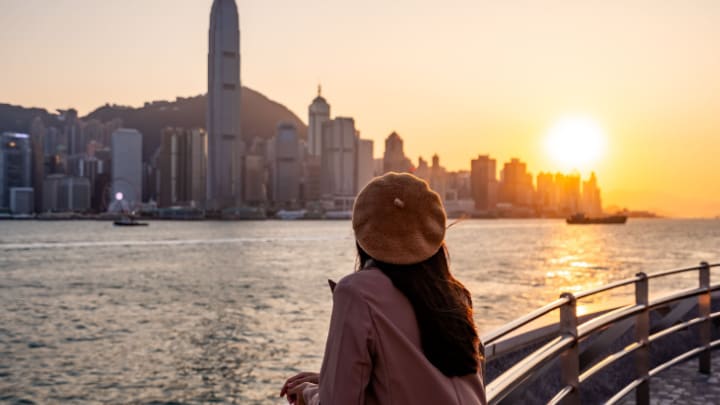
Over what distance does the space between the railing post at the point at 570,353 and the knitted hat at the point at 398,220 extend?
5.52 feet

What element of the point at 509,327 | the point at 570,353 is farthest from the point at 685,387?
the point at 509,327

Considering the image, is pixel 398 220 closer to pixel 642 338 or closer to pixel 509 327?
pixel 509 327

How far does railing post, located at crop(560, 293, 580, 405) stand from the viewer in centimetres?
338

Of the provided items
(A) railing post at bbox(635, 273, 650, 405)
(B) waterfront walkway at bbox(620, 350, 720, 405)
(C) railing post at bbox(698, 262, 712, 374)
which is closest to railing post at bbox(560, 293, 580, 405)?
(A) railing post at bbox(635, 273, 650, 405)

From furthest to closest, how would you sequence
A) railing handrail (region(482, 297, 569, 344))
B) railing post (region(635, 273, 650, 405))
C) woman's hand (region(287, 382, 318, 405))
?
railing post (region(635, 273, 650, 405))
railing handrail (region(482, 297, 569, 344))
woman's hand (region(287, 382, 318, 405))

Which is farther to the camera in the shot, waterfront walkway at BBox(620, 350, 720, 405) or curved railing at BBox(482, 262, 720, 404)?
waterfront walkway at BBox(620, 350, 720, 405)

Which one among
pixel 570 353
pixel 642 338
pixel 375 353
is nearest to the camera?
pixel 375 353

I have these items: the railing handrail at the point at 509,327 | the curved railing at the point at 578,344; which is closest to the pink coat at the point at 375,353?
the curved railing at the point at 578,344

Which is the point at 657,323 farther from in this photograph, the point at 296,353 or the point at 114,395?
the point at 296,353

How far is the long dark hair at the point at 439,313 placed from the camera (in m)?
1.81

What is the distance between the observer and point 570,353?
11.4ft

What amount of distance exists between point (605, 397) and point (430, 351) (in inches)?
186

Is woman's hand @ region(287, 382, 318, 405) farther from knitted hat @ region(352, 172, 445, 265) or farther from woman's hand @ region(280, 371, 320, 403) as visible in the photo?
knitted hat @ region(352, 172, 445, 265)

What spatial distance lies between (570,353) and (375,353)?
2094 millimetres
